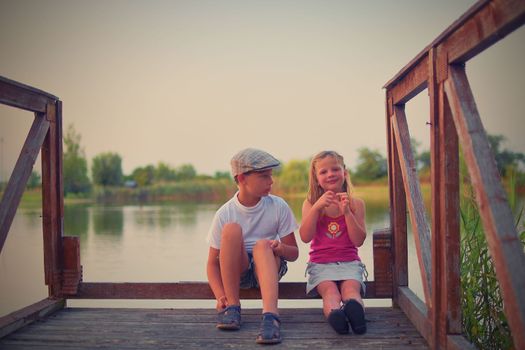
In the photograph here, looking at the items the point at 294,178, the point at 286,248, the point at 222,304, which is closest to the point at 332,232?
the point at 286,248

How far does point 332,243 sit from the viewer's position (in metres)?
3.42

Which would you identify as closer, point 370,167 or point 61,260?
point 61,260

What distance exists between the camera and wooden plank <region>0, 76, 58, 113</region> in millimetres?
3127

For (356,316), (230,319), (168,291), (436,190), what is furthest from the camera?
(168,291)

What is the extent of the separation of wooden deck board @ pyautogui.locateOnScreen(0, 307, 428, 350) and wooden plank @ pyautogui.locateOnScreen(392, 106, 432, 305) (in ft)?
1.11

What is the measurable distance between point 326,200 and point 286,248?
0.33 meters

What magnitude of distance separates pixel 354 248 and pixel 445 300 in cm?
95

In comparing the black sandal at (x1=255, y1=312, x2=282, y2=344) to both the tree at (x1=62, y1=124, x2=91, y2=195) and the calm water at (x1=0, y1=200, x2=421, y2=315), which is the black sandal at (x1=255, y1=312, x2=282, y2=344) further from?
the tree at (x1=62, y1=124, x2=91, y2=195)

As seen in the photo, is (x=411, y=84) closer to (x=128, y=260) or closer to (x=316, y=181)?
(x=316, y=181)

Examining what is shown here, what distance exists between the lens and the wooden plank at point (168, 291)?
3.61 m

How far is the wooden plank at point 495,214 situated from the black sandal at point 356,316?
111cm

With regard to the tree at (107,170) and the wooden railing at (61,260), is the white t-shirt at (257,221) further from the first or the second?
the tree at (107,170)

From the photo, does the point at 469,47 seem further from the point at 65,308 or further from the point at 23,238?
the point at 23,238

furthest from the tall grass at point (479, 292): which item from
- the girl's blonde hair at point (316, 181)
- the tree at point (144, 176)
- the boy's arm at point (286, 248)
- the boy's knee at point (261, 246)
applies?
the tree at point (144, 176)
